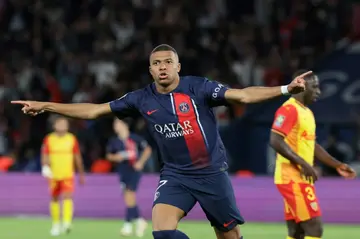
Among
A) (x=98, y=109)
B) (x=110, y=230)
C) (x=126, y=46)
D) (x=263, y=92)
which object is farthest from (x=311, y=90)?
(x=126, y=46)

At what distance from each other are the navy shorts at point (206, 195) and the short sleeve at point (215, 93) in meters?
0.74

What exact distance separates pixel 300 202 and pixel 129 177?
24.2 feet

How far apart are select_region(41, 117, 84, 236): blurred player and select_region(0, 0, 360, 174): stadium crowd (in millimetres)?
2753

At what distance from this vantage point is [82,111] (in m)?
9.17

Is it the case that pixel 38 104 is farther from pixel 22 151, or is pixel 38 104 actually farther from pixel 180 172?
pixel 22 151

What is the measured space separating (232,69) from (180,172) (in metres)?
12.8

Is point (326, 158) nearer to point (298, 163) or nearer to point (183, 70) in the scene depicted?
point (298, 163)

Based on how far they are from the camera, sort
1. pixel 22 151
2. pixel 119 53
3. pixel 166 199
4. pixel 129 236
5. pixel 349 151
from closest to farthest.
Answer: pixel 166 199
pixel 129 236
pixel 349 151
pixel 22 151
pixel 119 53

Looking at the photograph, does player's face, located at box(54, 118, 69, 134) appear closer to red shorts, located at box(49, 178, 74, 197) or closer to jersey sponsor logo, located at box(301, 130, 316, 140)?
red shorts, located at box(49, 178, 74, 197)

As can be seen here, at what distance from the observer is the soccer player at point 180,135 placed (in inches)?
348

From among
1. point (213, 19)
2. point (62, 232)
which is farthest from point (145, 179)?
point (213, 19)

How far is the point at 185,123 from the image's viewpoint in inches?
350

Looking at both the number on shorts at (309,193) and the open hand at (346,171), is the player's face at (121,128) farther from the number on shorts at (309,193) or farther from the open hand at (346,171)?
the number on shorts at (309,193)

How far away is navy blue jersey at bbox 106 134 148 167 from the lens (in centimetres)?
1745
